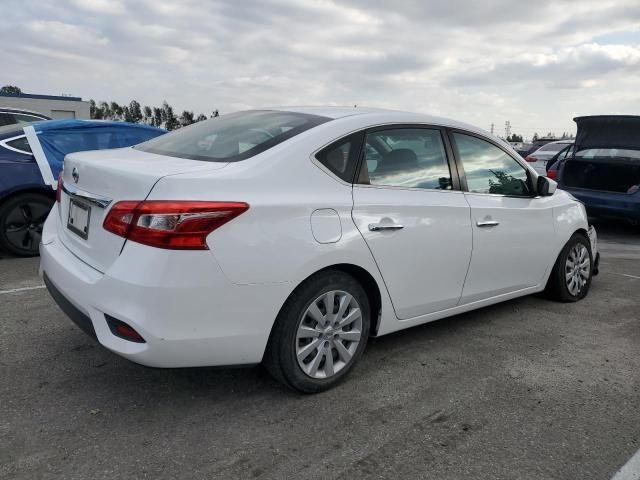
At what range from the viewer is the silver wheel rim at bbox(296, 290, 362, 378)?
2.92m

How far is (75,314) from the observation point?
2812 mm

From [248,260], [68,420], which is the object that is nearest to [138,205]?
[248,260]

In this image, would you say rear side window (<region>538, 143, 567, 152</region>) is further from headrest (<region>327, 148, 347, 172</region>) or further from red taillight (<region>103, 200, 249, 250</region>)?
red taillight (<region>103, 200, 249, 250</region>)

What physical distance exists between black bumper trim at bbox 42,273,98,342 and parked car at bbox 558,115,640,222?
25.3 feet

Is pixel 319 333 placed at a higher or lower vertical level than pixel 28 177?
lower

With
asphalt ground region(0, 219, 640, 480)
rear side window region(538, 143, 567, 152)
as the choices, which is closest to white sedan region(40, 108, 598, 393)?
asphalt ground region(0, 219, 640, 480)

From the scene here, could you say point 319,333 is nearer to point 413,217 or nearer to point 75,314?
point 413,217

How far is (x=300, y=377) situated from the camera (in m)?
2.94

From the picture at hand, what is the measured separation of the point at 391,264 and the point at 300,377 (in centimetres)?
81

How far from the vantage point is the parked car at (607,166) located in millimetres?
8117

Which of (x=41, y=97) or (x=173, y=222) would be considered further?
(x=41, y=97)

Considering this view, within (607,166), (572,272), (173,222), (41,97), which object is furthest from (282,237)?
(41,97)

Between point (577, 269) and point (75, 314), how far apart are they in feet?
13.1

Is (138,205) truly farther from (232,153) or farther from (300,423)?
(300,423)
